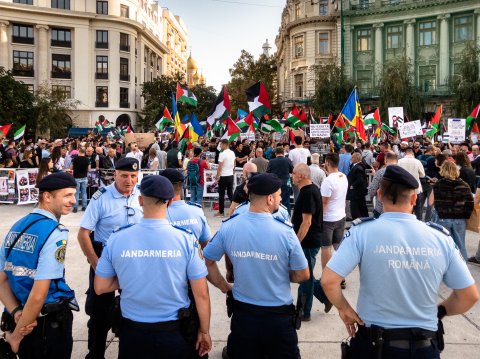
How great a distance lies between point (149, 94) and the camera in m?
61.1

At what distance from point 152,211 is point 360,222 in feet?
4.42

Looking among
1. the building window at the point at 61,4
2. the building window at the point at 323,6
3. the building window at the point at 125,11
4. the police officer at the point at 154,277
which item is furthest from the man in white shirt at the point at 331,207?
the building window at the point at 125,11

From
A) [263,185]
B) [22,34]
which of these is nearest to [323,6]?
[22,34]

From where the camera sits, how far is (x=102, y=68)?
5916 centimetres

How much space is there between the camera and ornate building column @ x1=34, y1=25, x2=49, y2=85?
5650 cm

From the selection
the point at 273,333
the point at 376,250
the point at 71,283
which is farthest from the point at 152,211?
the point at 71,283

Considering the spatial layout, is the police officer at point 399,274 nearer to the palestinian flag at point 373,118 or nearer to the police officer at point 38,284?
the police officer at point 38,284

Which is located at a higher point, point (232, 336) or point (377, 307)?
point (377, 307)

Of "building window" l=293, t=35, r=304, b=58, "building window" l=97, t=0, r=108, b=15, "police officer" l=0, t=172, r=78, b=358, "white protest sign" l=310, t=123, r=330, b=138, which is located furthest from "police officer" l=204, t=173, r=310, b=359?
"building window" l=97, t=0, r=108, b=15

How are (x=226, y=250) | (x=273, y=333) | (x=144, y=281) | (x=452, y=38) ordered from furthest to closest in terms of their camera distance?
(x=452, y=38)
(x=226, y=250)
(x=273, y=333)
(x=144, y=281)

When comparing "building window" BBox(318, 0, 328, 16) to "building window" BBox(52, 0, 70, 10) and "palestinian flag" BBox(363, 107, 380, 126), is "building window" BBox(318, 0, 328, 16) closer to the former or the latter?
"building window" BBox(52, 0, 70, 10)

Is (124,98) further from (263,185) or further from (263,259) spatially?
(263,259)

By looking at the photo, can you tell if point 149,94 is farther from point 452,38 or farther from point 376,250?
point 376,250

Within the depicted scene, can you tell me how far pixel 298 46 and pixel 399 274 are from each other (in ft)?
182
